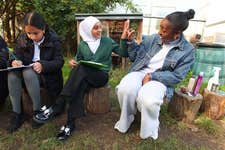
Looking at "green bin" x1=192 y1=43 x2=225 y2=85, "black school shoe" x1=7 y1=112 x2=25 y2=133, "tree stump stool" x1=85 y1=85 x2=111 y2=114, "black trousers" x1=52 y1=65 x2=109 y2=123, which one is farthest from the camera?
"green bin" x1=192 y1=43 x2=225 y2=85

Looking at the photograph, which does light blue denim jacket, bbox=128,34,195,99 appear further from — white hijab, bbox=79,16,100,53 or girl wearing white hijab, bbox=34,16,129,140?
white hijab, bbox=79,16,100,53

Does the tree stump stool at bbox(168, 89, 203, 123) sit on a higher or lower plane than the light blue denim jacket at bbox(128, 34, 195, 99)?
lower

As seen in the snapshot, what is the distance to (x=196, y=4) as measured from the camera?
6.01 m

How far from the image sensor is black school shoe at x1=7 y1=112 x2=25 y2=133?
8.25 ft

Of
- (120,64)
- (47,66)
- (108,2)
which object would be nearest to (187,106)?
(47,66)

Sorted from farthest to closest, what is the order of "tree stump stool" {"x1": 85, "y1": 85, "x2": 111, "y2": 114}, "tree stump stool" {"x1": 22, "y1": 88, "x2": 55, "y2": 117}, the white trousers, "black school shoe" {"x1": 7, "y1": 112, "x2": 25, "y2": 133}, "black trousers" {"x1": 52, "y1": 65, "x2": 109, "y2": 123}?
"tree stump stool" {"x1": 85, "y1": 85, "x2": 111, "y2": 114}, "tree stump stool" {"x1": 22, "y1": 88, "x2": 55, "y2": 117}, "black school shoe" {"x1": 7, "y1": 112, "x2": 25, "y2": 133}, "black trousers" {"x1": 52, "y1": 65, "x2": 109, "y2": 123}, the white trousers

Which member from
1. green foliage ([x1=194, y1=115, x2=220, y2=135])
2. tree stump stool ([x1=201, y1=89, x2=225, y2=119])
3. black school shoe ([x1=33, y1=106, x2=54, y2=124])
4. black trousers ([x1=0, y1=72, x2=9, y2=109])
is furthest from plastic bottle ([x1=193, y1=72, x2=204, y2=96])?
black trousers ([x1=0, y1=72, x2=9, y2=109])

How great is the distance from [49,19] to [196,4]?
3.64 metres

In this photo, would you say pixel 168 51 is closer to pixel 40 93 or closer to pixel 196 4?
pixel 40 93

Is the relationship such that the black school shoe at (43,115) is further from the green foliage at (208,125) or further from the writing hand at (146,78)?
the green foliage at (208,125)

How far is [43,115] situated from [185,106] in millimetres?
1602

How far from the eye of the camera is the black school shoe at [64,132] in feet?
7.85

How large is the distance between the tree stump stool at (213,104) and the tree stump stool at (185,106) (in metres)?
0.18

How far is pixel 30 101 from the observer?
8.93ft
